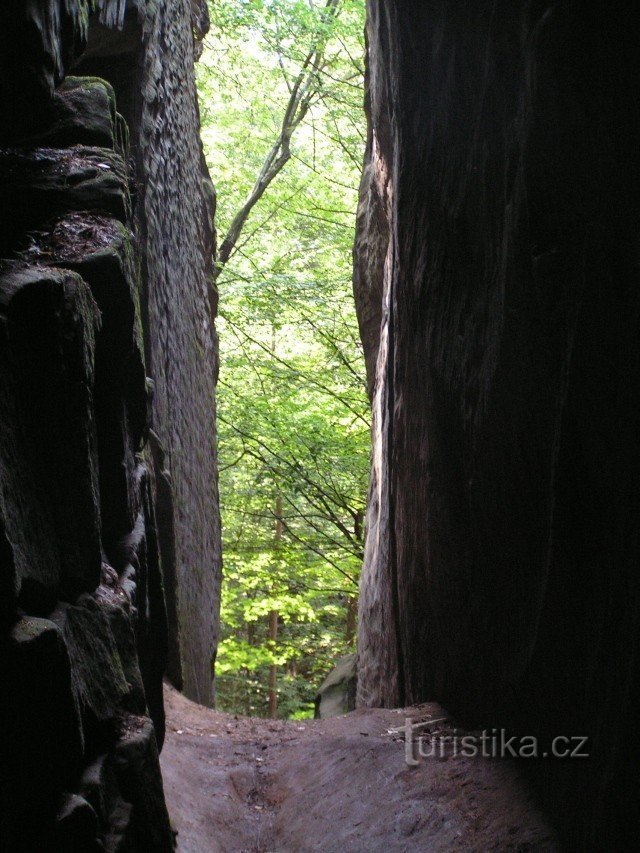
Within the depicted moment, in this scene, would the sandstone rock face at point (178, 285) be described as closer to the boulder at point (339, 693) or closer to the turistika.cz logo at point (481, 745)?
the boulder at point (339, 693)

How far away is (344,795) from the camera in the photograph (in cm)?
439

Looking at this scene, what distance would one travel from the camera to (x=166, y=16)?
7.20m

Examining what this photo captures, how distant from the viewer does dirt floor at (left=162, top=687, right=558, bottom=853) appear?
11.8 ft

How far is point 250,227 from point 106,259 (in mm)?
11909

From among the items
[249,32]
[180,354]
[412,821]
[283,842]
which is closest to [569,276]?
[412,821]

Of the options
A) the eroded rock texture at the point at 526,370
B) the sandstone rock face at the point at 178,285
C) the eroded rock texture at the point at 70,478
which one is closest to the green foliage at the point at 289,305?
the sandstone rock face at the point at 178,285

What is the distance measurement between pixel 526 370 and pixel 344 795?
2666 millimetres

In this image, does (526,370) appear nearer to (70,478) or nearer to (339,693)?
(70,478)

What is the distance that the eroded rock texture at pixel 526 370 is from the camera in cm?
256

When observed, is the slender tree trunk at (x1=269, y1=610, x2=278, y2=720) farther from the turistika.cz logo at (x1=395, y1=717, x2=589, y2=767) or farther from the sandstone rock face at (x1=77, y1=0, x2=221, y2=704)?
the turistika.cz logo at (x1=395, y1=717, x2=589, y2=767)

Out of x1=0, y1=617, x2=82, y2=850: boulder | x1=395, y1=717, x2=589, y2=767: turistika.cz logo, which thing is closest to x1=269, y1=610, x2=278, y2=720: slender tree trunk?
x1=395, y1=717, x2=589, y2=767: turistika.cz logo

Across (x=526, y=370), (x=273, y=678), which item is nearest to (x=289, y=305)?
(x=273, y=678)

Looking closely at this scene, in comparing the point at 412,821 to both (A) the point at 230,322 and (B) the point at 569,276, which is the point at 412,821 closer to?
(B) the point at 569,276

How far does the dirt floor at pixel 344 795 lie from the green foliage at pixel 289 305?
666 cm
